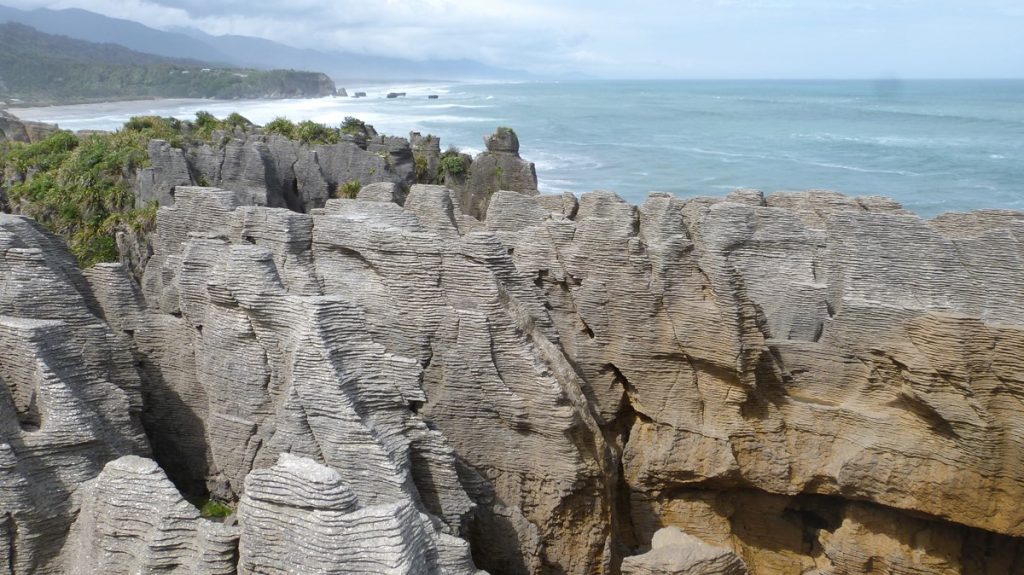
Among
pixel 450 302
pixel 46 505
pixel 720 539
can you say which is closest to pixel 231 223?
pixel 450 302

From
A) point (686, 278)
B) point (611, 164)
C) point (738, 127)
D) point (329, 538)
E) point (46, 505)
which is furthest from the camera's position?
point (738, 127)

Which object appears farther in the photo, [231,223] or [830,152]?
[830,152]

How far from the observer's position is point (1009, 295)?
11359 mm

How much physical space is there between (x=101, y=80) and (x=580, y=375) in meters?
151

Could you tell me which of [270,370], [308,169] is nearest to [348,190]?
[308,169]

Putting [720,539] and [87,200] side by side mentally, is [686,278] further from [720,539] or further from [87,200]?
[87,200]

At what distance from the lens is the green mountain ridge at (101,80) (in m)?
126

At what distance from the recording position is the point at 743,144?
311 feet

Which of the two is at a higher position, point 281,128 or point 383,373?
point 281,128

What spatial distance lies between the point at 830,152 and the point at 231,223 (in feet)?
278

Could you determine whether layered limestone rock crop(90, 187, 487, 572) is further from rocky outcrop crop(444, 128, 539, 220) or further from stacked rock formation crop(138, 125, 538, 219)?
rocky outcrop crop(444, 128, 539, 220)

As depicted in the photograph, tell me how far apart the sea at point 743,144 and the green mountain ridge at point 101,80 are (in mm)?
7887

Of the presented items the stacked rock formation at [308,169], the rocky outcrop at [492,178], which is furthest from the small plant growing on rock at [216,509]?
the rocky outcrop at [492,178]

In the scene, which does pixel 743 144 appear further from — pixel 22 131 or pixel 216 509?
pixel 216 509
